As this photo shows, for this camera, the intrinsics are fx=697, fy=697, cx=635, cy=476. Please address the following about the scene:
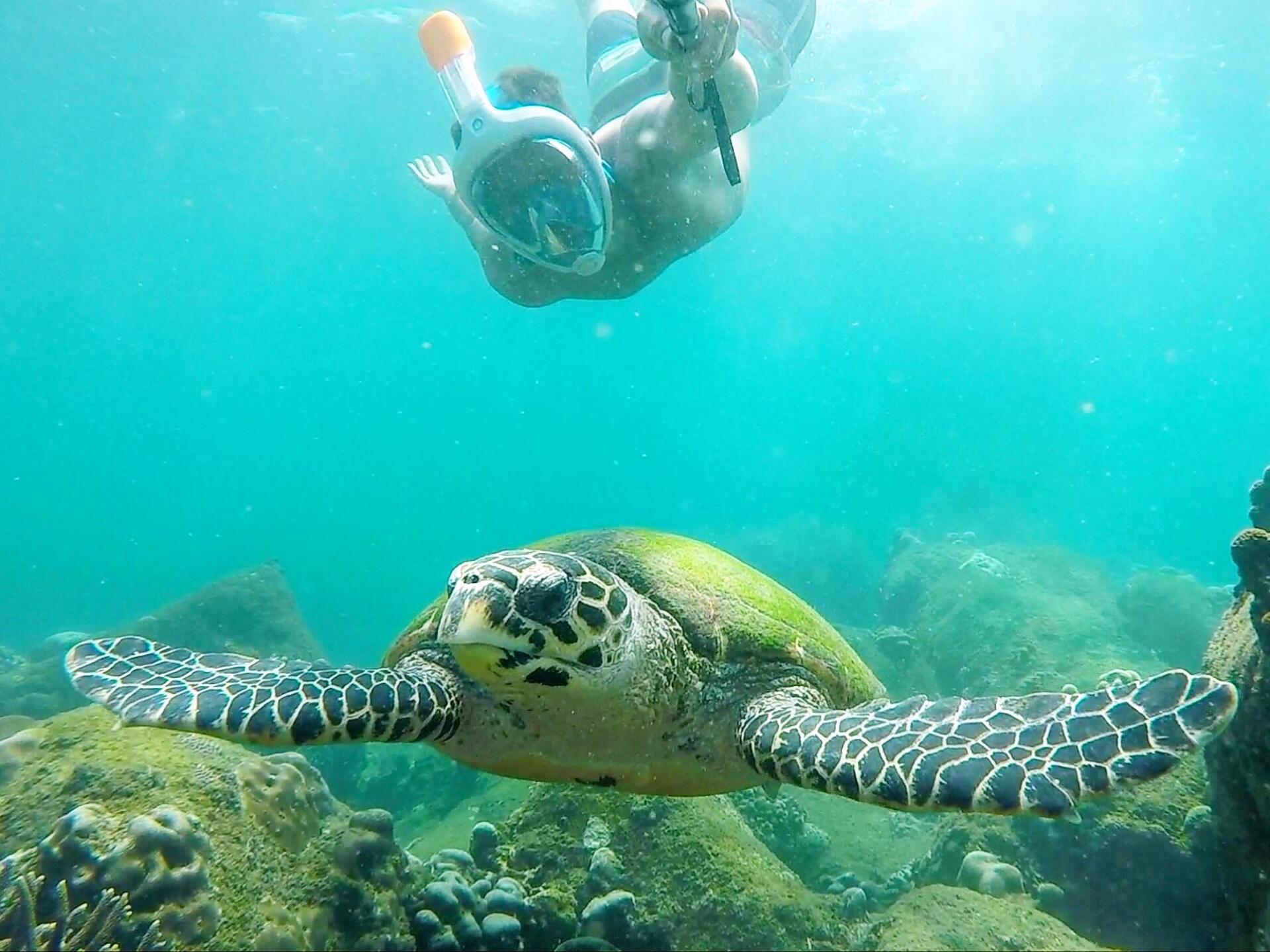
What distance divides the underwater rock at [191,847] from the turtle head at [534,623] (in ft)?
4.18

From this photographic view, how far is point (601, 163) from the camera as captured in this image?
5789mm

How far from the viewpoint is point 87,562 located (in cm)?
4281

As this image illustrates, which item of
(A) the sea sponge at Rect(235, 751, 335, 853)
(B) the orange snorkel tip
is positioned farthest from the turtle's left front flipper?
(B) the orange snorkel tip

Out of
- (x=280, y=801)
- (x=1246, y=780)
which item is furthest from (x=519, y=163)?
(x=1246, y=780)

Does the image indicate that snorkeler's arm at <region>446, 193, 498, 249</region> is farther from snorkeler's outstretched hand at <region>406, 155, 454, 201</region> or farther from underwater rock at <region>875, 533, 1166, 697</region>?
underwater rock at <region>875, 533, 1166, 697</region>

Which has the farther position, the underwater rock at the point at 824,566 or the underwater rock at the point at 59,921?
the underwater rock at the point at 824,566

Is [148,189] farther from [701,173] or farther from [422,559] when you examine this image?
[701,173]

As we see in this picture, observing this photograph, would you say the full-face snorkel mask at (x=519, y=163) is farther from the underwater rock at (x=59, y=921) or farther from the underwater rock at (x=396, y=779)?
the underwater rock at (x=396, y=779)

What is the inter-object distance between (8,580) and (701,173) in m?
43.7

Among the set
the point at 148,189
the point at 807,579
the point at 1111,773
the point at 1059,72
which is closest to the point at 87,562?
the point at 148,189

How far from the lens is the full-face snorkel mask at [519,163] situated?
5.42 metres

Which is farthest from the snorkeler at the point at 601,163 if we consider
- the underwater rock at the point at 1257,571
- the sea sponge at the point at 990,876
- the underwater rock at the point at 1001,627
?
the underwater rock at the point at 1001,627

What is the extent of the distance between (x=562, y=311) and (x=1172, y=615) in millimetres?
70947

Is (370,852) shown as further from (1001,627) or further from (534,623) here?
(1001,627)
